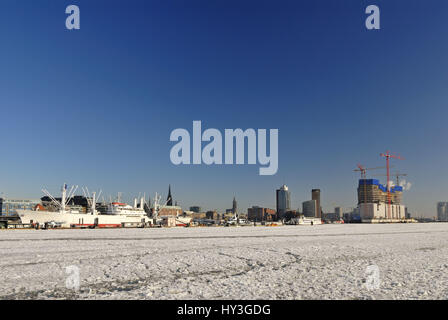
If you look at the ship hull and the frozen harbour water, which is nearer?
the frozen harbour water

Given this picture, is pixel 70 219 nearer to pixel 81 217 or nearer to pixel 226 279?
pixel 81 217

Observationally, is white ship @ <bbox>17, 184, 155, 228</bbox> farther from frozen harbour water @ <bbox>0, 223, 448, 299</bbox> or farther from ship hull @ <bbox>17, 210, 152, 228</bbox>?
frozen harbour water @ <bbox>0, 223, 448, 299</bbox>

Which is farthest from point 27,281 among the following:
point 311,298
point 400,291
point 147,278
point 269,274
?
point 400,291

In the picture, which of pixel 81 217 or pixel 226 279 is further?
pixel 81 217

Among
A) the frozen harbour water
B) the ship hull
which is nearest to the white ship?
the ship hull

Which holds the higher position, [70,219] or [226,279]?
[226,279]

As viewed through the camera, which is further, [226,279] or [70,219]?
[70,219]

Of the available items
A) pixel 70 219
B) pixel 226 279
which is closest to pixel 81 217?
pixel 70 219

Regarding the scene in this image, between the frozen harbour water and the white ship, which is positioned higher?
the frozen harbour water

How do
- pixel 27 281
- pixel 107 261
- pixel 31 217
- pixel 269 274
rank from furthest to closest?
pixel 31 217 → pixel 107 261 → pixel 269 274 → pixel 27 281
